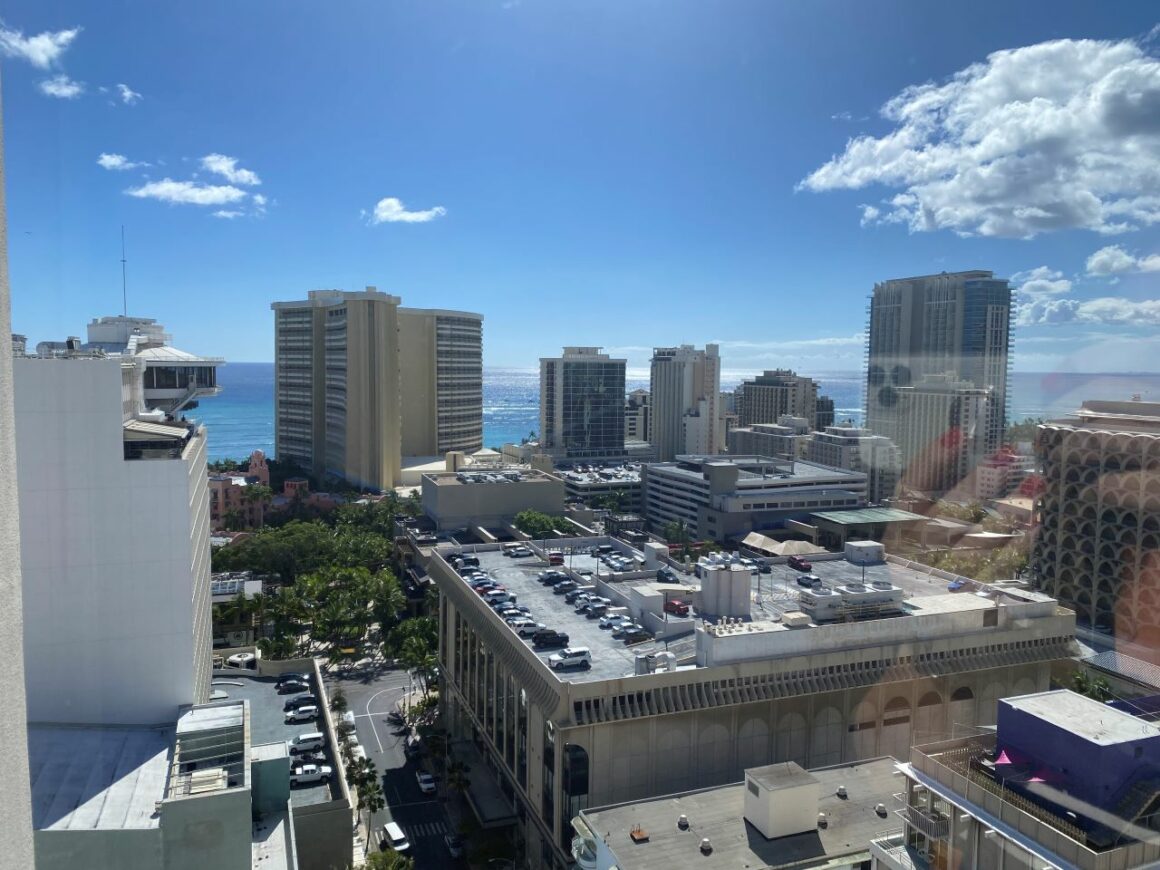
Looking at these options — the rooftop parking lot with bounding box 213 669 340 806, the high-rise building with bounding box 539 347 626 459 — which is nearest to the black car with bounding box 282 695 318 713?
the rooftop parking lot with bounding box 213 669 340 806

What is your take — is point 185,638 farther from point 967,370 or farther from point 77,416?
point 967,370

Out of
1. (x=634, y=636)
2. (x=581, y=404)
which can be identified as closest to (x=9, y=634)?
(x=634, y=636)

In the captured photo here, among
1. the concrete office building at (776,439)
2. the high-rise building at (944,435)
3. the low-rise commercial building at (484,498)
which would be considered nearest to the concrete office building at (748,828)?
the low-rise commercial building at (484,498)

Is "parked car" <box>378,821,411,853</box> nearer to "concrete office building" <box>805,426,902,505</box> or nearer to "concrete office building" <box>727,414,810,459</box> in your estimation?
"concrete office building" <box>805,426,902,505</box>

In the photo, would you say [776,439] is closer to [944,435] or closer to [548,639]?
[944,435]

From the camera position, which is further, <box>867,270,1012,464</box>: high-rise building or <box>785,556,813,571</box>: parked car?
<box>867,270,1012,464</box>: high-rise building

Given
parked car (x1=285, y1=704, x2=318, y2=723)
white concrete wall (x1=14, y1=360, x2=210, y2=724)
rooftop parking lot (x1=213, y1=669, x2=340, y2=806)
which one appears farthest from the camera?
parked car (x1=285, y1=704, x2=318, y2=723)

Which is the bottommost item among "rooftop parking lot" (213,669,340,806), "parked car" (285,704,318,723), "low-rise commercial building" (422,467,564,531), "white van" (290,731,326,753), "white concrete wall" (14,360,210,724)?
"rooftop parking lot" (213,669,340,806)
